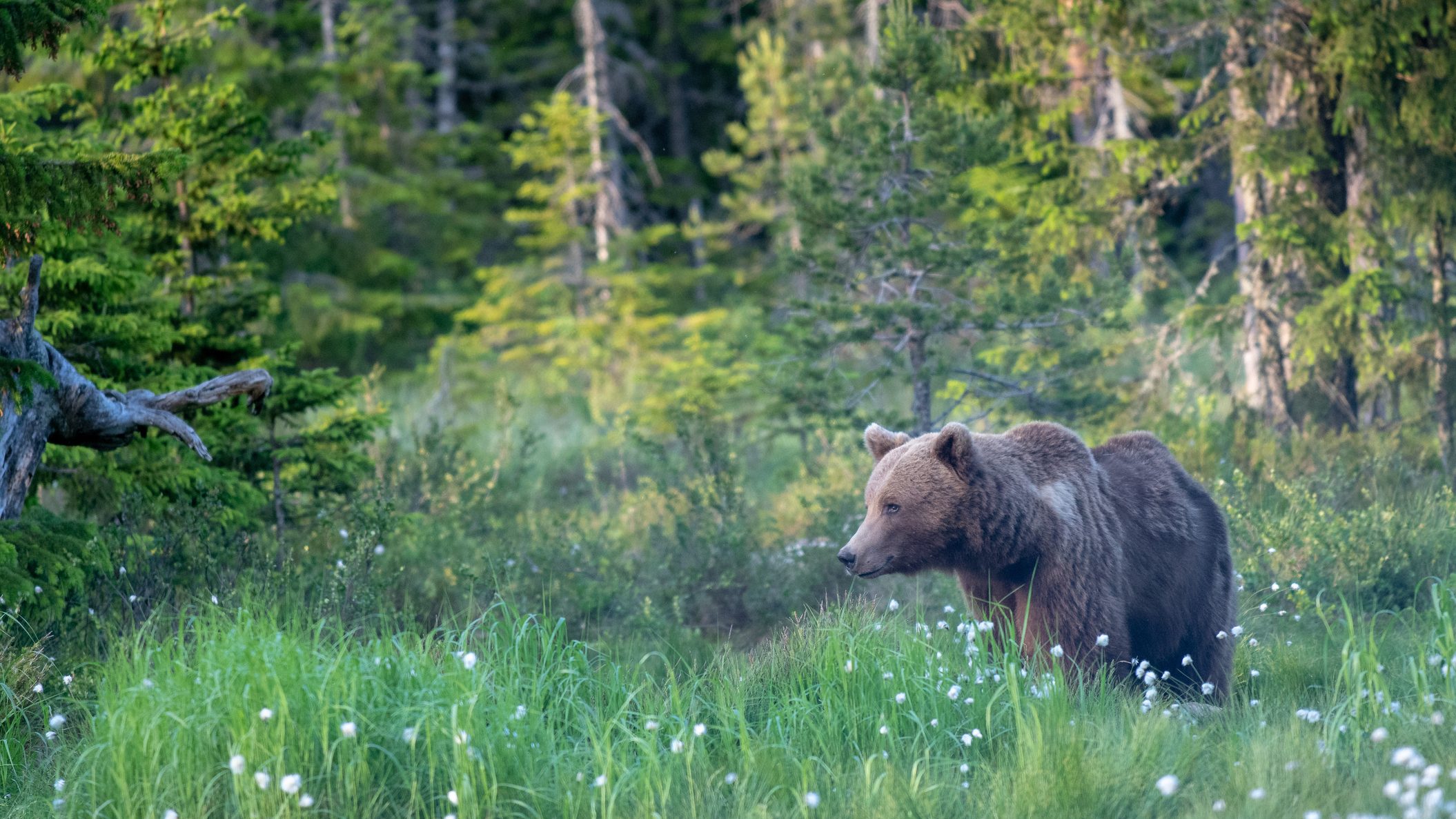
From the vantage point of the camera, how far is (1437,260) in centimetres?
889

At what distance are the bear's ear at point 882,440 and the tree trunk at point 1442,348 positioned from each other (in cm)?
516

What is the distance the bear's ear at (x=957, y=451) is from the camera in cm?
484

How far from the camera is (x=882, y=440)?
5.50 meters

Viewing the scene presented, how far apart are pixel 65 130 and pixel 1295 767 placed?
7.77 metres

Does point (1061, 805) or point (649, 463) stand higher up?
point (1061, 805)

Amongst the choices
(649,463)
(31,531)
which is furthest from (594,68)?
(31,531)

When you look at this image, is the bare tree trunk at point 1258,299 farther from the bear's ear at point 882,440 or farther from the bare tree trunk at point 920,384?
the bear's ear at point 882,440

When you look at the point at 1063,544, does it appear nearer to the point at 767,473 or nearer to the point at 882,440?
the point at 882,440

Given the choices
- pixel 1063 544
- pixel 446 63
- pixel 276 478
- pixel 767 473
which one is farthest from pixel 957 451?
pixel 446 63

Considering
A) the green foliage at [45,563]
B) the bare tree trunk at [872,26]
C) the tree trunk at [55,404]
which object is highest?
the bare tree trunk at [872,26]

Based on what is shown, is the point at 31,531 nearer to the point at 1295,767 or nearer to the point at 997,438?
the point at 997,438

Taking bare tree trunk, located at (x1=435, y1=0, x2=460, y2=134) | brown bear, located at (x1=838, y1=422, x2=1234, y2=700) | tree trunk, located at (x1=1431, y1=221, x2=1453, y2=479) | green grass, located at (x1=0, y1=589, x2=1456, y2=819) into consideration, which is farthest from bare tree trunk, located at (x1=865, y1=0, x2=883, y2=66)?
green grass, located at (x1=0, y1=589, x2=1456, y2=819)

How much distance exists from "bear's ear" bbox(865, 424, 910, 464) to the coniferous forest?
0.88 metres

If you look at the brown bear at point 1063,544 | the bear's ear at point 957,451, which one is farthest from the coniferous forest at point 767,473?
the bear's ear at point 957,451
